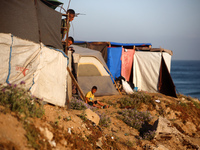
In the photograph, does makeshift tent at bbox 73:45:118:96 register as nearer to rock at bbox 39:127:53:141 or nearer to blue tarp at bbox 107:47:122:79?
blue tarp at bbox 107:47:122:79

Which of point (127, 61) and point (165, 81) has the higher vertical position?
point (127, 61)

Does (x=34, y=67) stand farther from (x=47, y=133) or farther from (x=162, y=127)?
(x=162, y=127)

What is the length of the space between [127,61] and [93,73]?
134 inches

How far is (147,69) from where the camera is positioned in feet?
46.8

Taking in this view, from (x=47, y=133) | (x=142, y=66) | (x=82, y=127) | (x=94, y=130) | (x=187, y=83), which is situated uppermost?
(x=142, y=66)

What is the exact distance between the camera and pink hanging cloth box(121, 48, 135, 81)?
1401 centimetres

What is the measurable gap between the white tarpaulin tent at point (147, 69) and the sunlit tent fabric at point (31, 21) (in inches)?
333

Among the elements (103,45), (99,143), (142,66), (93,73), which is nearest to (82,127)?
(99,143)

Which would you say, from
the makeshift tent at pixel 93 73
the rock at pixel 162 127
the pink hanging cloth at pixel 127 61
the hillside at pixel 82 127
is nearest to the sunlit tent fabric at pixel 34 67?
the hillside at pixel 82 127

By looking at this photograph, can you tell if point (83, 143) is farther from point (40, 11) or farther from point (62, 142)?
point (40, 11)

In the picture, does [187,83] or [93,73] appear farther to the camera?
[187,83]

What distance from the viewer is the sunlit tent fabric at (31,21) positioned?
493cm

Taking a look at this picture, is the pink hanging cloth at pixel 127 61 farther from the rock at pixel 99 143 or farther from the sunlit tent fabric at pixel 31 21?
the rock at pixel 99 143

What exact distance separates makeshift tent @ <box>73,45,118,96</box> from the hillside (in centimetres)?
141
